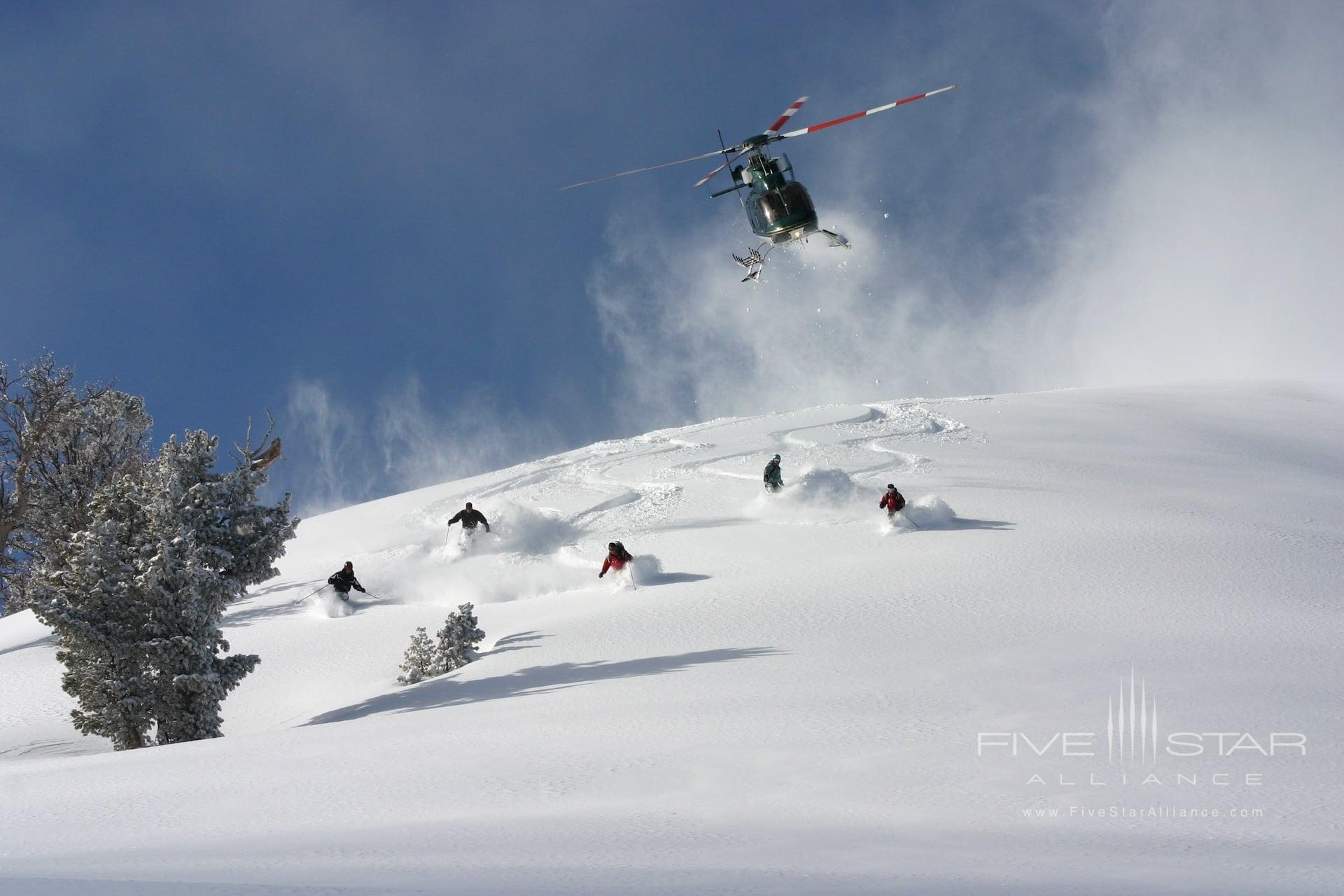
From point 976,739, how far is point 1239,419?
132 feet

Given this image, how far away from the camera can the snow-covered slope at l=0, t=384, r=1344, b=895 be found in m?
5.55

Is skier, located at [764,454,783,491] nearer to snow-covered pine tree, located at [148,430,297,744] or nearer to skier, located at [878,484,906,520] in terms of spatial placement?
skier, located at [878,484,906,520]

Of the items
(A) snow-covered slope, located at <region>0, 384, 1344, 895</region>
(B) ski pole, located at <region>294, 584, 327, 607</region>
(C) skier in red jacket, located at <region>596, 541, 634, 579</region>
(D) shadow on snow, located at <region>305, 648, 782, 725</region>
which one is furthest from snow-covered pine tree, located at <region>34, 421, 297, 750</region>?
(C) skier in red jacket, located at <region>596, 541, 634, 579</region>

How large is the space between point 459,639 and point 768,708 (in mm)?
7813

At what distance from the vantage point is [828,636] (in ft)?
45.6

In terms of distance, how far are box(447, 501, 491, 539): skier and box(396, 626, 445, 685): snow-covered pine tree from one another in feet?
26.7

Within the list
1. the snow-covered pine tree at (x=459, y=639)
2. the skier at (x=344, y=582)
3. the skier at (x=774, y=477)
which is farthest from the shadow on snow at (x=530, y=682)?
the skier at (x=774, y=477)

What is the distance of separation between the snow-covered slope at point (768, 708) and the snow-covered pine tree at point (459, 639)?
0.43m

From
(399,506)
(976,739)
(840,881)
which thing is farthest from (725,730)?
(399,506)

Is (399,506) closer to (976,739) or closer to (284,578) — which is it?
(284,578)

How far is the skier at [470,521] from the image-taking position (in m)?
24.3

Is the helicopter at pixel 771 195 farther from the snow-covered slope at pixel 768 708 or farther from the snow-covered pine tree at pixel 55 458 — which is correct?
the snow-covered pine tree at pixel 55 458

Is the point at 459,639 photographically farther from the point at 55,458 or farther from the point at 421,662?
the point at 55,458

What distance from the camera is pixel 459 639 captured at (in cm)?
1622
